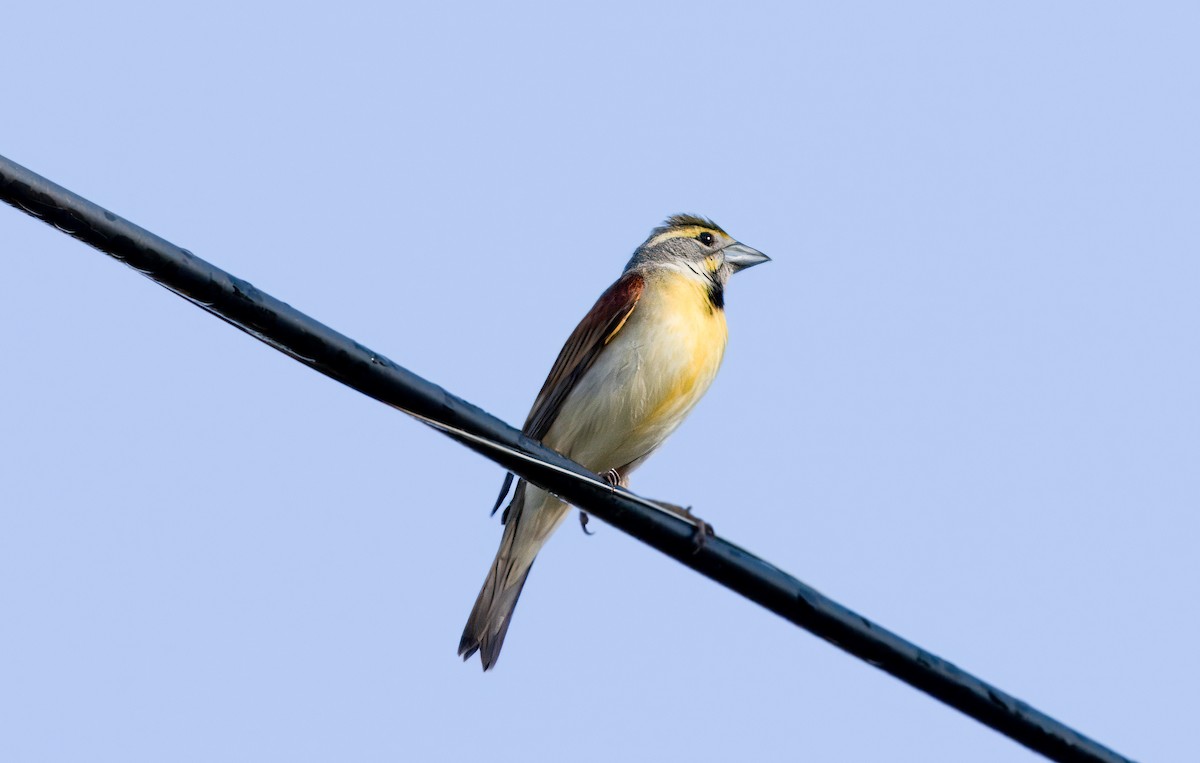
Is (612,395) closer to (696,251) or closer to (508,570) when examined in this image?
(508,570)

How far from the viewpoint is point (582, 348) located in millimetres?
7297

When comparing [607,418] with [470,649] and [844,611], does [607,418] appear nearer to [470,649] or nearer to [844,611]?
[470,649]

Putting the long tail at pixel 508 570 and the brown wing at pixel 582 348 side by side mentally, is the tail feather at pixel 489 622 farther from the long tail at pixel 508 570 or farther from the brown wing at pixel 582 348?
the brown wing at pixel 582 348

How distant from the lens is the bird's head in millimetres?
8234

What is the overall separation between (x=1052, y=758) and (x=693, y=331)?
129 inches

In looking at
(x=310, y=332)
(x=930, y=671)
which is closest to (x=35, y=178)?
(x=310, y=332)

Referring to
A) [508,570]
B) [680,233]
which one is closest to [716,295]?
[680,233]

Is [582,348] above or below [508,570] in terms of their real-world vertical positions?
above

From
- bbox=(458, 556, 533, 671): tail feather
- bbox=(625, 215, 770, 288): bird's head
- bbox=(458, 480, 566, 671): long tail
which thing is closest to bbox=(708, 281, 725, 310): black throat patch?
bbox=(625, 215, 770, 288): bird's head

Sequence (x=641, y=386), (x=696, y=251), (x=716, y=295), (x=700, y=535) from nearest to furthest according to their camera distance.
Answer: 1. (x=700, y=535)
2. (x=641, y=386)
3. (x=716, y=295)
4. (x=696, y=251)

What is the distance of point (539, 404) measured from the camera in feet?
24.5

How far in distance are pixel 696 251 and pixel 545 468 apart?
14.3 ft

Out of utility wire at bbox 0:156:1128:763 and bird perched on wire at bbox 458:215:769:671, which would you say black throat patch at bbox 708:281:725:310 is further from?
utility wire at bbox 0:156:1128:763

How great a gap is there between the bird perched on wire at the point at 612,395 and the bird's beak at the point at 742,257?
0.77m
